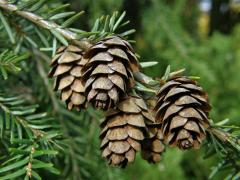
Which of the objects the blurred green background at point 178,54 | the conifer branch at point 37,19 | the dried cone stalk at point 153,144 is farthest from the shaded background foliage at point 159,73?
the dried cone stalk at point 153,144

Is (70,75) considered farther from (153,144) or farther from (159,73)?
(159,73)

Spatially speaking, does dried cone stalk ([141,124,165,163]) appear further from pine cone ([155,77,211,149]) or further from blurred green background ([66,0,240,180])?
blurred green background ([66,0,240,180])

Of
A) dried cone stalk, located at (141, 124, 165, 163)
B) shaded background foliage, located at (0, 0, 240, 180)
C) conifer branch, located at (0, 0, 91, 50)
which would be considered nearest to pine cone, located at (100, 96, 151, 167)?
dried cone stalk, located at (141, 124, 165, 163)

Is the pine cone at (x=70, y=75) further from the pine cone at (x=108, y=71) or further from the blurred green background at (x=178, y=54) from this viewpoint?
the blurred green background at (x=178, y=54)

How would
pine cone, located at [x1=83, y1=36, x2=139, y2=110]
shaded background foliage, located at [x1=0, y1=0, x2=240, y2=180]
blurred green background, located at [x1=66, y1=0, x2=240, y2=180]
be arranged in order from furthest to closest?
blurred green background, located at [x1=66, y1=0, x2=240, y2=180] < shaded background foliage, located at [x1=0, y1=0, x2=240, y2=180] < pine cone, located at [x1=83, y1=36, x2=139, y2=110]

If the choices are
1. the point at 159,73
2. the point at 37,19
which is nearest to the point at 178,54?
the point at 159,73

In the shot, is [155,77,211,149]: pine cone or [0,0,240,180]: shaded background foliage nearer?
[155,77,211,149]: pine cone

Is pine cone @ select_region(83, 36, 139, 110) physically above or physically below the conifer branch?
below
